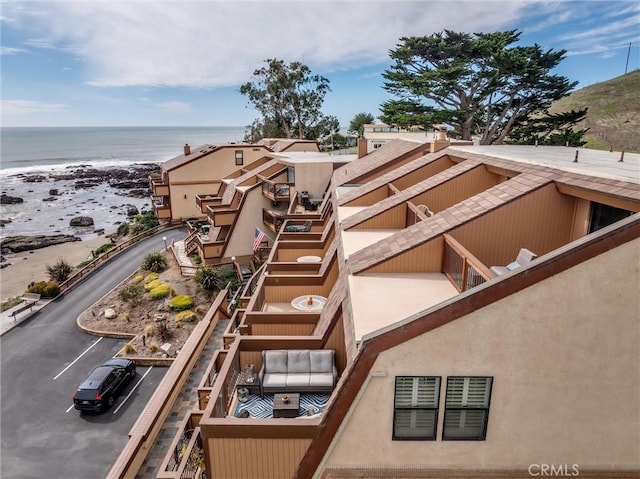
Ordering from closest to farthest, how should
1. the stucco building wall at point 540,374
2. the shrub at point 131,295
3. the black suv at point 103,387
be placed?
the stucco building wall at point 540,374, the black suv at point 103,387, the shrub at point 131,295

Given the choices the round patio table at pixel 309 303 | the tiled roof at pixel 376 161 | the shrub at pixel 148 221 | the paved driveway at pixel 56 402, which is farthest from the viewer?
the shrub at pixel 148 221

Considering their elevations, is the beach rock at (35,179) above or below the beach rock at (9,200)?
above

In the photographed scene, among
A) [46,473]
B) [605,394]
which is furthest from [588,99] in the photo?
[46,473]

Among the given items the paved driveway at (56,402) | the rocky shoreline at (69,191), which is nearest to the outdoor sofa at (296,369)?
the paved driveway at (56,402)

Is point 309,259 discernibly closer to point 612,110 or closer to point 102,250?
point 102,250

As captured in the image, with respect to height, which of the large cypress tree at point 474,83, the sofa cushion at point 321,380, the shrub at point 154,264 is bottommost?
the shrub at point 154,264

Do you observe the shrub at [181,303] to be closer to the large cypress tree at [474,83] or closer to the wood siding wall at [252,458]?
the wood siding wall at [252,458]

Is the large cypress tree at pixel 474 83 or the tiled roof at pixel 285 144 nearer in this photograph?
the large cypress tree at pixel 474 83

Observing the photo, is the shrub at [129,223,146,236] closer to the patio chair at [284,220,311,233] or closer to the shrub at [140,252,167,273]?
the shrub at [140,252,167,273]
